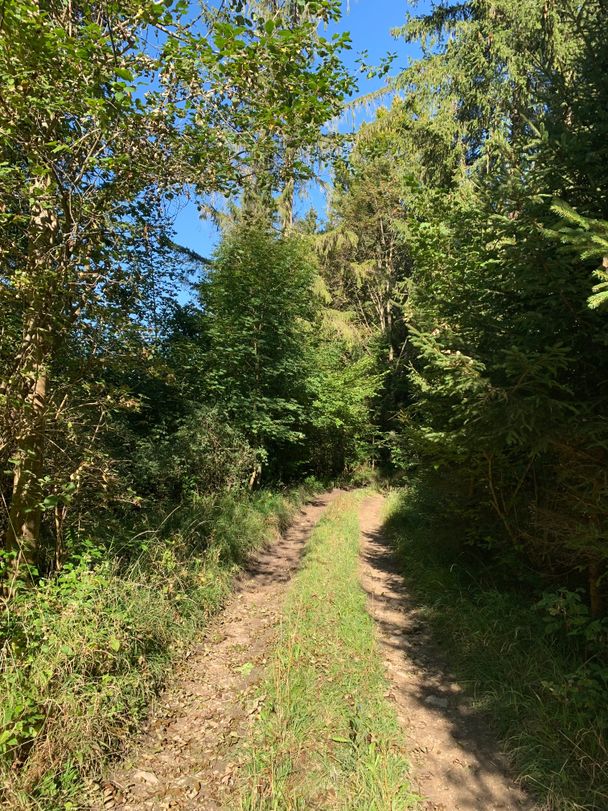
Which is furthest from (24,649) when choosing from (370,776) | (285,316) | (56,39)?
(285,316)

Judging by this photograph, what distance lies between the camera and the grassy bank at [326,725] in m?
2.83

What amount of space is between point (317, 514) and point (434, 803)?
1064cm

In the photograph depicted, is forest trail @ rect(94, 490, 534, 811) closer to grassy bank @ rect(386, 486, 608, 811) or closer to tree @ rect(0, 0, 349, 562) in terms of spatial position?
grassy bank @ rect(386, 486, 608, 811)

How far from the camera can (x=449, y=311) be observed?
5.55 metres

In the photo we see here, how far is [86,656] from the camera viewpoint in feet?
11.8

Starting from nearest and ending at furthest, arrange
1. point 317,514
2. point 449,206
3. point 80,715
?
Answer: 1. point 80,715
2. point 449,206
3. point 317,514

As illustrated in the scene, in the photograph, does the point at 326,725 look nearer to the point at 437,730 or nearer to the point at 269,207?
the point at 437,730

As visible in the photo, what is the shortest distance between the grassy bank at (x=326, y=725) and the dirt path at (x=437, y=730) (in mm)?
170

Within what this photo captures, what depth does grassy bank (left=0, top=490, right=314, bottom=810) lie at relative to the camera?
295cm

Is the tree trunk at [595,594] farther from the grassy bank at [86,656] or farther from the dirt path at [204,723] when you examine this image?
the grassy bank at [86,656]

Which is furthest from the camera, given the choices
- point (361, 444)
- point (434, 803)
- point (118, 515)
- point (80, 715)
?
point (361, 444)

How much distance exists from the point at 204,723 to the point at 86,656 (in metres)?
1.19

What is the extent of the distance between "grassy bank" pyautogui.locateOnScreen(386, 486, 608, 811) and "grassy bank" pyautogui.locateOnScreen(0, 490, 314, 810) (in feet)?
9.85

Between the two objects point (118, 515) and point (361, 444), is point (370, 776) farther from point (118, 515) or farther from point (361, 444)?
point (361, 444)
